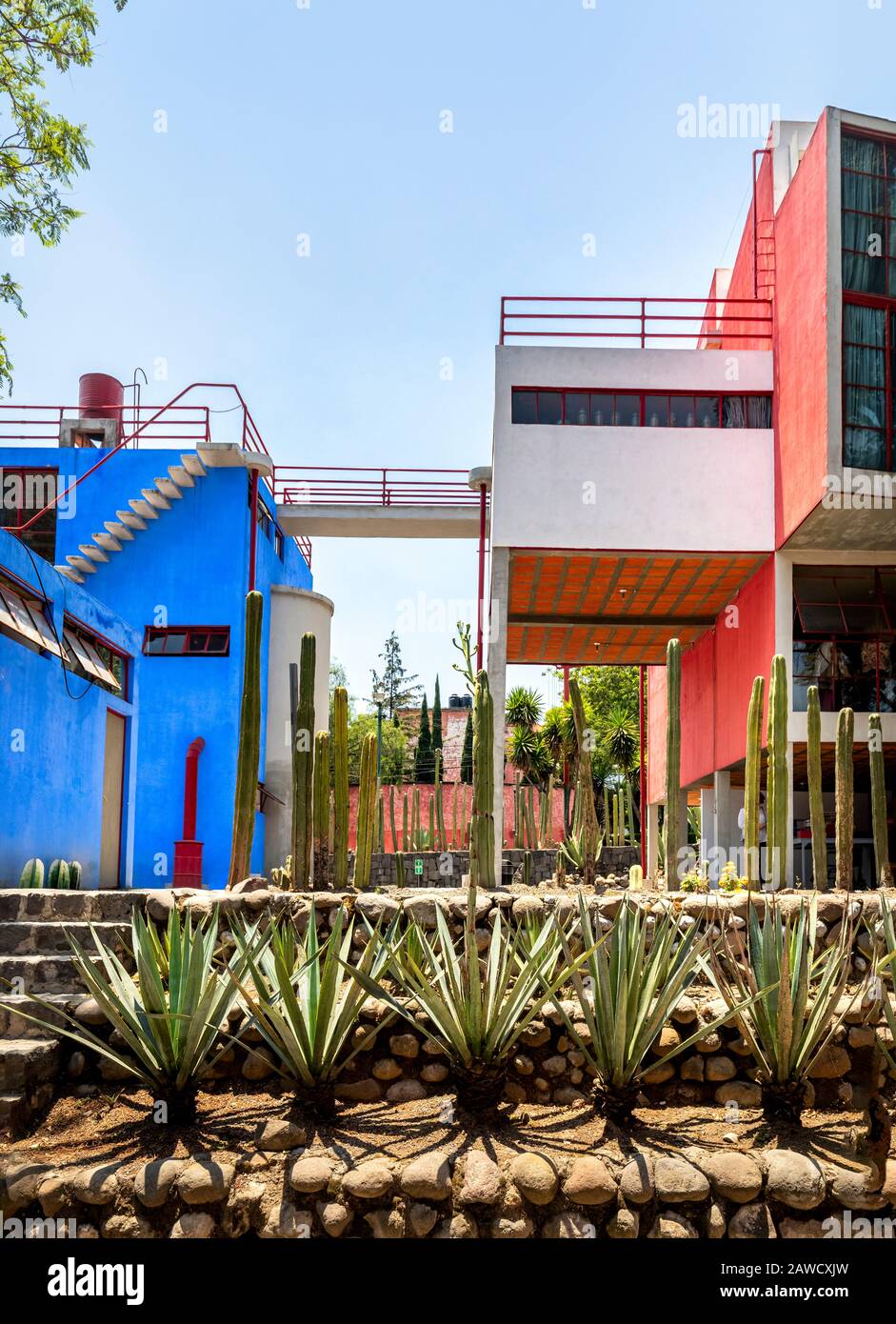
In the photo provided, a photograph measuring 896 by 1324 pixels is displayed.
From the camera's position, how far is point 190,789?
19.7m

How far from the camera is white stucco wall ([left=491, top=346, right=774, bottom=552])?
1722 centimetres

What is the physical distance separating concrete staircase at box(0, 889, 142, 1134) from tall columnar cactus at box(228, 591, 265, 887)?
1.27m

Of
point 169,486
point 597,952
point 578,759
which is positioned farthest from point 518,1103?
point 169,486

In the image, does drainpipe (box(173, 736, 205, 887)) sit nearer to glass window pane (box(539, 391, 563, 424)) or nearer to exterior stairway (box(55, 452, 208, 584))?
exterior stairway (box(55, 452, 208, 584))

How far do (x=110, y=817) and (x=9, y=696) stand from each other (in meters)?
4.62

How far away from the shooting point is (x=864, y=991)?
22.2ft

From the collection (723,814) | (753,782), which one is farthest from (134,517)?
(753,782)

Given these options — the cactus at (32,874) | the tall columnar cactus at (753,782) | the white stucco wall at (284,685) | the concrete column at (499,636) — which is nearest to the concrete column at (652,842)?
the white stucco wall at (284,685)


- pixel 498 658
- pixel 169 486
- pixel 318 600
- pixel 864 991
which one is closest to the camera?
pixel 864 991

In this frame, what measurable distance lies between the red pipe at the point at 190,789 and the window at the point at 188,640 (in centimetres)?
168

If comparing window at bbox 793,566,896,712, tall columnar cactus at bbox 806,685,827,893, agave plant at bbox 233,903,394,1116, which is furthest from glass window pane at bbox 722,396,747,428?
agave plant at bbox 233,903,394,1116

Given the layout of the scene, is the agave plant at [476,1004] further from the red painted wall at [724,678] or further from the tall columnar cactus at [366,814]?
the red painted wall at [724,678]

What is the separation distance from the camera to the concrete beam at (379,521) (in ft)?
72.6
